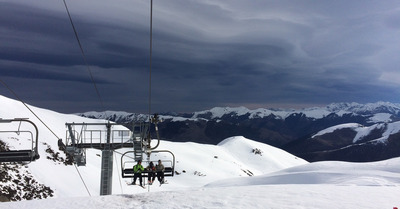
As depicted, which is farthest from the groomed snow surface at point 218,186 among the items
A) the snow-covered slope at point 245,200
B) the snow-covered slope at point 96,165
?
the snow-covered slope at point 96,165

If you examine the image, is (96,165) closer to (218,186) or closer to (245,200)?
(218,186)

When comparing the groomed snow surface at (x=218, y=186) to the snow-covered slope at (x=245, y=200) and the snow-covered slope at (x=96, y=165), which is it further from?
the snow-covered slope at (x=96, y=165)

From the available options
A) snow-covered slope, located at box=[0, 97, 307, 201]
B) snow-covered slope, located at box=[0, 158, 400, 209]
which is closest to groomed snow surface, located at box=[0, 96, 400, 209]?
snow-covered slope, located at box=[0, 158, 400, 209]

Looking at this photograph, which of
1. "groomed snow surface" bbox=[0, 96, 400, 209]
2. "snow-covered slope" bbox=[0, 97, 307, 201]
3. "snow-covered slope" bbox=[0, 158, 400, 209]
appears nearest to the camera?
"snow-covered slope" bbox=[0, 158, 400, 209]

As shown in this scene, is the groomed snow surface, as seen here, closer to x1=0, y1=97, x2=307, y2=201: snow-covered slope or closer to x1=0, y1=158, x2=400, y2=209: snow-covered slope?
x1=0, y1=158, x2=400, y2=209: snow-covered slope

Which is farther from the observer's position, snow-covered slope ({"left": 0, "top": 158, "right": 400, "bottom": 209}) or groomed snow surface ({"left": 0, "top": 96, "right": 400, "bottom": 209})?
groomed snow surface ({"left": 0, "top": 96, "right": 400, "bottom": 209})

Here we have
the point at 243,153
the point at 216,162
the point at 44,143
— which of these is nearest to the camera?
the point at 44,143

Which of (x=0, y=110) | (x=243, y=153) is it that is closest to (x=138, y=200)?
(x=0, y=110)

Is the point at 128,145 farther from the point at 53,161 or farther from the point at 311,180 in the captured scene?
the point at 53,161

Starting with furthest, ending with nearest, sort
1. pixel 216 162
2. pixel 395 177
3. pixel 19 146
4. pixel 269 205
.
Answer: pixel 216 162 → pixel 19 146 → pixel 395 177 → pixel 269 205

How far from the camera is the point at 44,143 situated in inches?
2084

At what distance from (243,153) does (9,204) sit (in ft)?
397

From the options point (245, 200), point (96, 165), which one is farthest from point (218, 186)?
point (245, 200)

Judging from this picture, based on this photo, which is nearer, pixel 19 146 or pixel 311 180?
pixel 311 180
